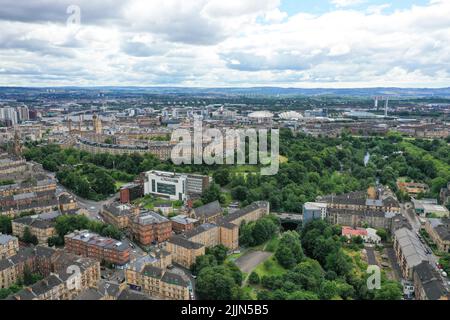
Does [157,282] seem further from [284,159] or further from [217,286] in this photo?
[284,159]

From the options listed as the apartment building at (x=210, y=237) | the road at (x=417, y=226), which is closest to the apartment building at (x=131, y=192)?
the apartment building at (x=210, y=237)

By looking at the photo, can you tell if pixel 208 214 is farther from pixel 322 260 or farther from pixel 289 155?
pixel 289 155

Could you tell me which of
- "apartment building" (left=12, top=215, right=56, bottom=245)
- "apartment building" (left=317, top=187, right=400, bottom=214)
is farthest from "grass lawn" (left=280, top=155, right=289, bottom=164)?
"apartment building" (left=12, top=215, right=56, bottom=245)

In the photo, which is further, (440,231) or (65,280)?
(440,231)

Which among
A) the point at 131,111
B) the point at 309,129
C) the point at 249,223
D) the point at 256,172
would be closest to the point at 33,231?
the point at 249,223

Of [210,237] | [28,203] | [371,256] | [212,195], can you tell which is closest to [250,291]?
[210,237]
